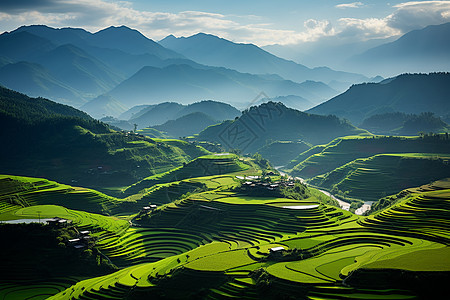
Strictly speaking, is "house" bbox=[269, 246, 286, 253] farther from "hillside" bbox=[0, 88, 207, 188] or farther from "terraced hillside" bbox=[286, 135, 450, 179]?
"terraced hillside" bbox=[286, 135, 450, 179]

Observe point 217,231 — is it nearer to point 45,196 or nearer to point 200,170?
point 45,196

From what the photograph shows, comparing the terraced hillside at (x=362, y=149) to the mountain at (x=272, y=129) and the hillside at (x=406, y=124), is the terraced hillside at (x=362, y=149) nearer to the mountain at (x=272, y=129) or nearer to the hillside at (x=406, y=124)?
the hillside at (x=406, y=124)

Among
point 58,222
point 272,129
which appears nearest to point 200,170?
point 58,222

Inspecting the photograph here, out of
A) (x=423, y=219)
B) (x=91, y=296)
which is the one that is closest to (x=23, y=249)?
(x=91, y=296)

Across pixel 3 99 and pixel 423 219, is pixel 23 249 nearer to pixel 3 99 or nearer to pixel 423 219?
pixel 423 219

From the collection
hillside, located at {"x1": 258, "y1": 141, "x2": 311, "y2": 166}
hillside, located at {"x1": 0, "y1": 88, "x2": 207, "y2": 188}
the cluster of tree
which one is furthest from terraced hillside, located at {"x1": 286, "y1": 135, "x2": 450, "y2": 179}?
the cluster of tree

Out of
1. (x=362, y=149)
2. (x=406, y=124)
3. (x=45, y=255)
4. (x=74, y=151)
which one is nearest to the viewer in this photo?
(x=45, y=255)
